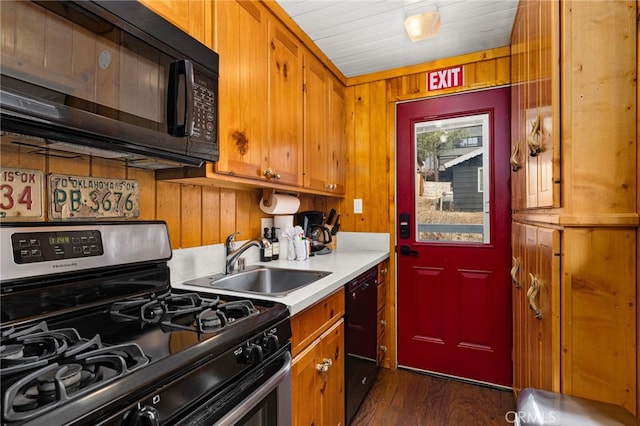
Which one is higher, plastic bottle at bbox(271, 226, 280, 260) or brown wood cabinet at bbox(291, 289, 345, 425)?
plastic bottle at bbox(271, 226, 280, 260)

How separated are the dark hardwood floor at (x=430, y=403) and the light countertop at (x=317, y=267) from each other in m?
0.89

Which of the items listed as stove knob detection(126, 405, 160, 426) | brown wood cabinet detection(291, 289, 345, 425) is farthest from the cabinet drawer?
stove knob detection(126, 405, 160, 426)

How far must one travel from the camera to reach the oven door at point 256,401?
79cm

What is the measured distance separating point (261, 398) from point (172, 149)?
2.67 ft

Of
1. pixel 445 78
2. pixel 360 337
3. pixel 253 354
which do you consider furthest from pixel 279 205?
pixel 445 78

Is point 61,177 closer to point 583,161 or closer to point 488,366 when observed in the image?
point 583,161

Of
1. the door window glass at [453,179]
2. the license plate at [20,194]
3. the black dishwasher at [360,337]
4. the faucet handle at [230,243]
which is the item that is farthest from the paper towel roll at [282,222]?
the license plate at [20,194]

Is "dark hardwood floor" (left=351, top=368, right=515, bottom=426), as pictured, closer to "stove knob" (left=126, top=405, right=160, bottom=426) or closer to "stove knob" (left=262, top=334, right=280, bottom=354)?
"stove knob" (left=262, top=334, right=280, bottom=354)

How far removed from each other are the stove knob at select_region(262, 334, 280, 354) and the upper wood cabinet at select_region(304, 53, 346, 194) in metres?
1.18

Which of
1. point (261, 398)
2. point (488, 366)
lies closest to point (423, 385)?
point (488, 366)

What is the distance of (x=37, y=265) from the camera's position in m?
0.91

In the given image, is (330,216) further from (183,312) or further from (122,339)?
(122,339)

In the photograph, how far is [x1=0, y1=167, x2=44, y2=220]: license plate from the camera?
927mm

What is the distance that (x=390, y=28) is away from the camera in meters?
1.98
